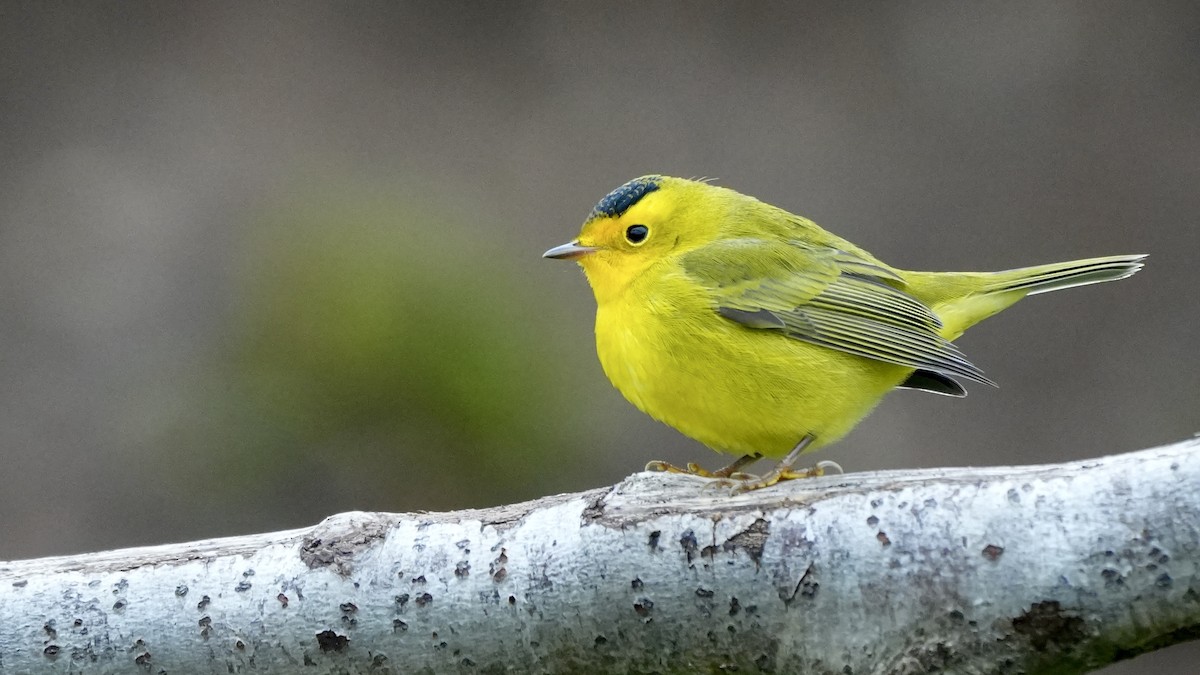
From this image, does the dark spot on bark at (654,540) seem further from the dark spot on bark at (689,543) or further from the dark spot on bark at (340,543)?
the dark spot on bark at (340,543)

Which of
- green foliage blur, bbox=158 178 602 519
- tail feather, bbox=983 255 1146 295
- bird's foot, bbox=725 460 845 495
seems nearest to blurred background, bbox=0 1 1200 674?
green foliage blur, bbox=158 178 602 519

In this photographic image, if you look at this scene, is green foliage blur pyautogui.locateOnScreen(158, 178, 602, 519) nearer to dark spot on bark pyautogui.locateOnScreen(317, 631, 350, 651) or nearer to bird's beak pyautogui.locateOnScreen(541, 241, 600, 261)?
bird's beak pyautogui.locateOnScreen(541, 241, 600, 261)

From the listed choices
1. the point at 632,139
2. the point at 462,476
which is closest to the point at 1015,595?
the point at 462,476

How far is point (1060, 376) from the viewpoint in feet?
28.1

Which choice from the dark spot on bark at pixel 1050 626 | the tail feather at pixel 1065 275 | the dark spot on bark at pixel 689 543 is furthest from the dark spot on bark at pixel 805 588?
the tail feather at pixel 1065 275

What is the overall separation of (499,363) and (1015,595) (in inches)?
202

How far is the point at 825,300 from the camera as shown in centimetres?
429

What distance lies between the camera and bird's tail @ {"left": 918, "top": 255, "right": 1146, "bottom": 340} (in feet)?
14.6

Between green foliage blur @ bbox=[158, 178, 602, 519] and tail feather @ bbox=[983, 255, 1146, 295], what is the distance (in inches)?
137

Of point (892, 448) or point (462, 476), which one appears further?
point (892, 448)

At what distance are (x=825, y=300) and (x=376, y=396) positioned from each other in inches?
139

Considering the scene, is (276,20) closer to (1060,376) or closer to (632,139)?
(632,139)

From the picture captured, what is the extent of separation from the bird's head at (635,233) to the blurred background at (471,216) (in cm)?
288

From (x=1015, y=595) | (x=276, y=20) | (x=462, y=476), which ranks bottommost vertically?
(x=1015, y=595)
